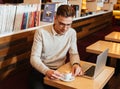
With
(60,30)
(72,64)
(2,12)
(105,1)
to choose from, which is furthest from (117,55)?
(105,1)

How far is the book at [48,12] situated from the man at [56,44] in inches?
33.6

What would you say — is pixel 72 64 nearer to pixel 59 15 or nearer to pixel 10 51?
pixel 59 15

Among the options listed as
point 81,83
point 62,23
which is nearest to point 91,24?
point 62,23

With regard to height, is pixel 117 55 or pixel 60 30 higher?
pixel 60 30

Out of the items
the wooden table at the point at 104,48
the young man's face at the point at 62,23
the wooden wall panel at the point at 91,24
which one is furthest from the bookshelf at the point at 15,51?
the wooden wall panel at the point at 91,24

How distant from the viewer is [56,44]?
7.07ft

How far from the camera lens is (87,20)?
4359mm

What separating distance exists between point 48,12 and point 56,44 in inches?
39.2

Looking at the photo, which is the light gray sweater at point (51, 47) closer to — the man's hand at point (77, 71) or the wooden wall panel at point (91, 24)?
the man's hand at point (77, 71)

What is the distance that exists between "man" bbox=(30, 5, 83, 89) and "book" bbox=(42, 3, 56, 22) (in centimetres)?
85

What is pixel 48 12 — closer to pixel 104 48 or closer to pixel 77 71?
pixel 104 48

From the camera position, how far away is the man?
1.97m

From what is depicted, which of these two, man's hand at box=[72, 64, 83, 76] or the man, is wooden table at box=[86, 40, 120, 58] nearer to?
the man

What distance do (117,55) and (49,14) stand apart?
1.10 m
